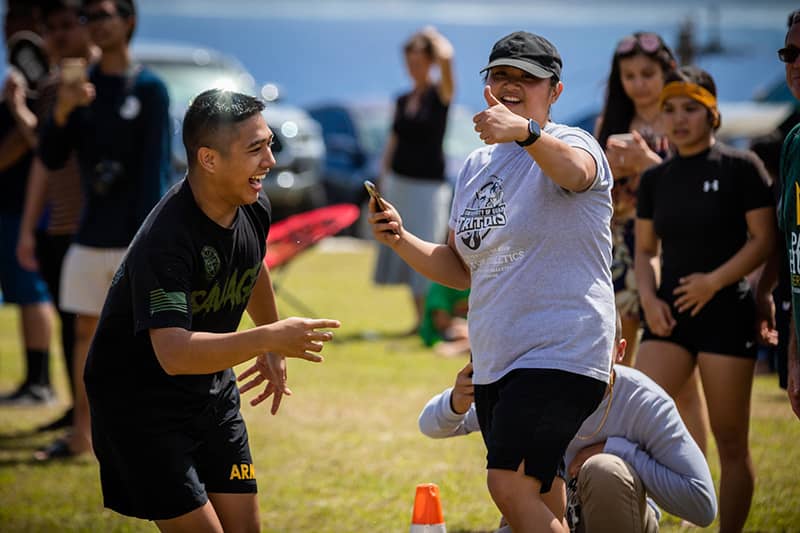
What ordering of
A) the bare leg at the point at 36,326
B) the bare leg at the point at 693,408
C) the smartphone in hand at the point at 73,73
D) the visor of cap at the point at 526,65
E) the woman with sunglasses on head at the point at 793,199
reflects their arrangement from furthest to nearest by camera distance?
the bare leg at the point at 36,326 → the smartphone in hand at the point at 73,73 → the bare leg at the point at 693,408 → the woman with sunglasses on head at the point at 793,199 → the visor of cap at the point at 526,65

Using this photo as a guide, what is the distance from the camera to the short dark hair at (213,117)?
3.62 metres

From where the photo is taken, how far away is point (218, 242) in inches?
143

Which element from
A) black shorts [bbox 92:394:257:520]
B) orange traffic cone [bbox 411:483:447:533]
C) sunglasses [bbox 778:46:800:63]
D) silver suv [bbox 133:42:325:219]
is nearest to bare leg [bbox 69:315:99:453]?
black shorts [bbox 92:394:257:520]

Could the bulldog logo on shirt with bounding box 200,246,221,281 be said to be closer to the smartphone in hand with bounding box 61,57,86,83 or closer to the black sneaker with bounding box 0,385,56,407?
the smartphone in hand with bounding box 61,57,86,83

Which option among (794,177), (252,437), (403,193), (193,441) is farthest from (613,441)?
(403,193)

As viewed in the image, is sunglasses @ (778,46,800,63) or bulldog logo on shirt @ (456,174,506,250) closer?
bulldog logo on shirt @ (456,174,506,250)

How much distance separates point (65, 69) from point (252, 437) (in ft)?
7.78

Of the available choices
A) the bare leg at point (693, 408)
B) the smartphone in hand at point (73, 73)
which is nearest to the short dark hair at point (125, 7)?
the smartphone in hand at point (73, 73)

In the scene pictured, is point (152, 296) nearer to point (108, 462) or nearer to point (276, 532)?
point (108, 462)

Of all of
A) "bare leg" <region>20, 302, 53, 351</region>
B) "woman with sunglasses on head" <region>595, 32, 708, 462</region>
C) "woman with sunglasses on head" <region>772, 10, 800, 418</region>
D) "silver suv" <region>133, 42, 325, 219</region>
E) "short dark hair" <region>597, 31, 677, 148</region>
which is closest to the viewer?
"woman with sunglasses on head" <region>772, 10, 800, 418</region>

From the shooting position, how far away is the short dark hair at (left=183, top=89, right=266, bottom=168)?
3.62 metres

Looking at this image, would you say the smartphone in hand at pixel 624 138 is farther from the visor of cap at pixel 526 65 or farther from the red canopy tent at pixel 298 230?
the red canopy tent at pixel 298 230

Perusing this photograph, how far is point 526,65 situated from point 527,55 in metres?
0.04

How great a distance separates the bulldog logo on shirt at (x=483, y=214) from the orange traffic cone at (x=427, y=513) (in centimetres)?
83
